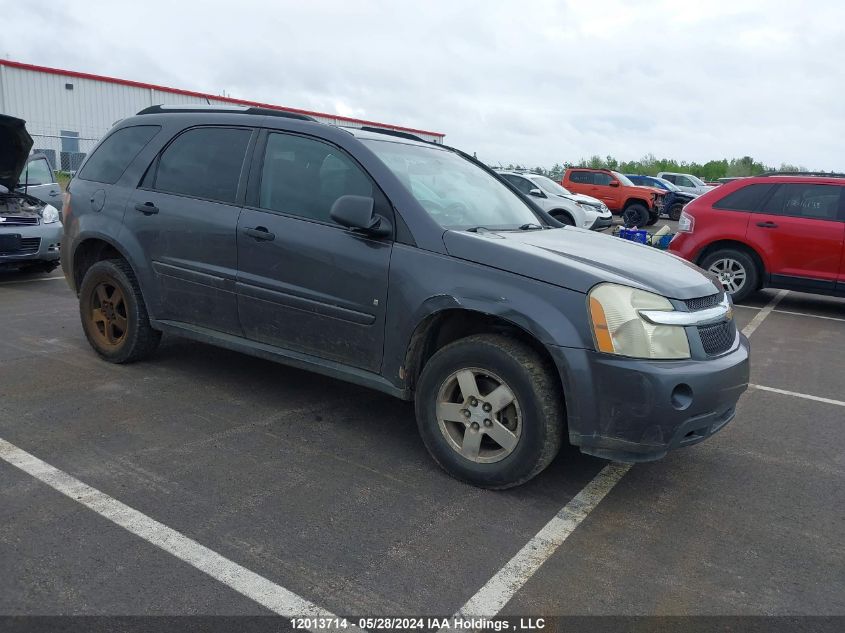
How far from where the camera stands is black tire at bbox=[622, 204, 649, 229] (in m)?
23.0

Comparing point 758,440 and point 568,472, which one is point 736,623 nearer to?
point 568,472

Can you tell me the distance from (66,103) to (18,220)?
18.3 m

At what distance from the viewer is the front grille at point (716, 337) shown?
345 centimetres

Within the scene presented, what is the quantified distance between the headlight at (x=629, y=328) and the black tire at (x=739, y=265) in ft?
21.5

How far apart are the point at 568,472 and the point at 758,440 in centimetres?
147

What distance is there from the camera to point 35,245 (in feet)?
28.8

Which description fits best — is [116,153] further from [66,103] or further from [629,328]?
[66,103]

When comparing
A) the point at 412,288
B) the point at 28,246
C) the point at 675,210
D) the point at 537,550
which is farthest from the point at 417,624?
the point at 675,210

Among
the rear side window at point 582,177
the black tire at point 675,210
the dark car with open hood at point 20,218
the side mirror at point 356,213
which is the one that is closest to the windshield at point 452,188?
the side mirror at point 356,213

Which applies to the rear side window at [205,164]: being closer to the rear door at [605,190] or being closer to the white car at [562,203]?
the white car at [562,203]

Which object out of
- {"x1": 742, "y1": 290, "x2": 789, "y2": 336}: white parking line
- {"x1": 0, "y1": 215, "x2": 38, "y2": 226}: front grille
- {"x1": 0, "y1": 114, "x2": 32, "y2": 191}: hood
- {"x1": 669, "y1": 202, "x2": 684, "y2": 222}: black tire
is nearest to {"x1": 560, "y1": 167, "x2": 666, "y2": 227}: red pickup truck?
{"x1": 669, "y1": 202, "x2": 684, "y2": 222}: black tire

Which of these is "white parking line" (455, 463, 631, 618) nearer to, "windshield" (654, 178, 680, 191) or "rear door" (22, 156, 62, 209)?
"rear door" (22, 156, 62, 209)

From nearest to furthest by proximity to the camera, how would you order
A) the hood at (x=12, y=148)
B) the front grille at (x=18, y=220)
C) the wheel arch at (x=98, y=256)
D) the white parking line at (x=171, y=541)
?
the white parking line at (x=171, y=541), the wheel arch at (x=98, y=256), the hood at (x=12, y=148), the front grille at (x=18, y=220)

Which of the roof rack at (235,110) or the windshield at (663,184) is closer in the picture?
the roof rack at (235,110)
